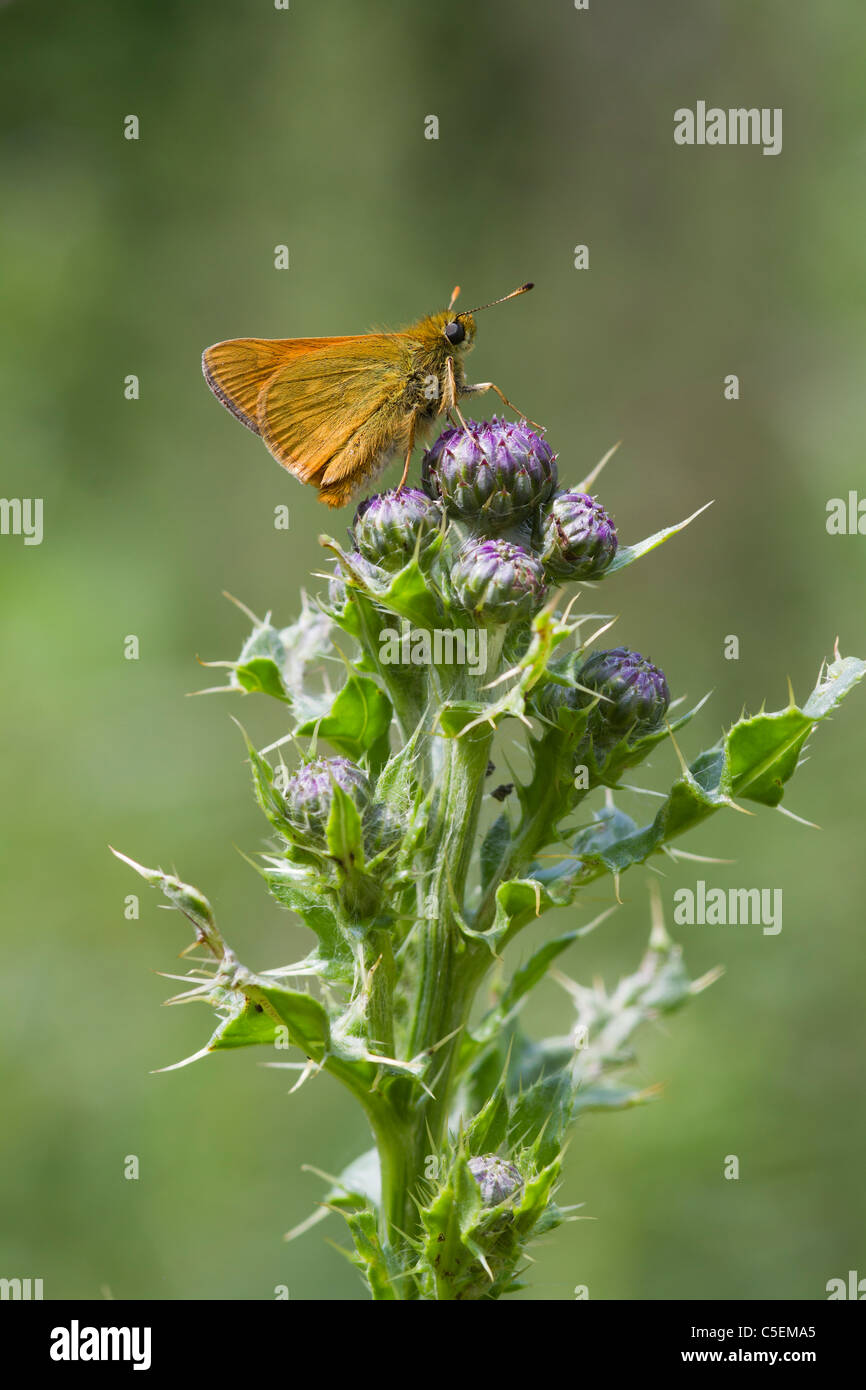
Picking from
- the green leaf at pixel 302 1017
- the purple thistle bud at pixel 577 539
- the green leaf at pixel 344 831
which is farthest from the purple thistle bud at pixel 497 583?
the green leaf at pixel 302 1017

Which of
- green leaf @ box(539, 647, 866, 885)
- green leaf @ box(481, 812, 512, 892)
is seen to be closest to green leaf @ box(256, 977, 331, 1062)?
green leaf @ box(481, 812, 512, 892)

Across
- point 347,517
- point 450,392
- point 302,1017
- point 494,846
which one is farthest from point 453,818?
point 347,517

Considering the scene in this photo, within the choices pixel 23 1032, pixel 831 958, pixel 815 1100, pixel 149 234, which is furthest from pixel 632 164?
pixel 23 1032

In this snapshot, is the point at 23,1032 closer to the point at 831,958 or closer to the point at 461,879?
the point at 461,879

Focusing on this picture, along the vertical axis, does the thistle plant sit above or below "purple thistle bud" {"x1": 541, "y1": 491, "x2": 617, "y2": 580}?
→ below

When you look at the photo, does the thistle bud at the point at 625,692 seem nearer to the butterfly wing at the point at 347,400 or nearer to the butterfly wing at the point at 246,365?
the butterfly wing at the point at 347,400

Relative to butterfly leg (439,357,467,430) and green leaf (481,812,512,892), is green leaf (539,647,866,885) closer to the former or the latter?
green leaf (481,812,512,892)
